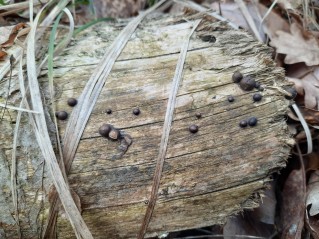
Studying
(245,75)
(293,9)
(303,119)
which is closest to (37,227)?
(245,75)

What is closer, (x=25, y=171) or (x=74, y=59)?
(x=25, y=171)

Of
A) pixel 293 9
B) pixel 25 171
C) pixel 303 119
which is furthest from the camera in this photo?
pixel 293 9

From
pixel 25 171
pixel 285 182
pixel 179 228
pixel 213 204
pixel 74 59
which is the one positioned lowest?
pixel 285 182

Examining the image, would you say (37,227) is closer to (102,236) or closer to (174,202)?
(102,236)

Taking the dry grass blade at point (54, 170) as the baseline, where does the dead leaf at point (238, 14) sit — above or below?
above

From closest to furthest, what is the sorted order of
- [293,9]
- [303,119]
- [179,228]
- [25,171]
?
[25,171] → [179,228] → [303,119] → [293,9]

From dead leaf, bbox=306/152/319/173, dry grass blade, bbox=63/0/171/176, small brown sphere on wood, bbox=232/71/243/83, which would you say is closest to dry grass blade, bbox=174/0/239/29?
small brown sphere on wood, bbox=232/71/243/83

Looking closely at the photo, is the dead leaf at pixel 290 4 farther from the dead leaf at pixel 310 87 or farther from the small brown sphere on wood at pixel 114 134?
the small brown sphere on wood at pixel 114 134

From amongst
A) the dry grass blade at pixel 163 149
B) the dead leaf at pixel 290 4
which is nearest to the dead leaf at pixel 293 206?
the dry grass blade at pixel 163 149
